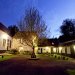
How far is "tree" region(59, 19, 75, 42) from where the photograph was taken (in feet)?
258

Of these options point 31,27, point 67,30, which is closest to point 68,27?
point 67,30

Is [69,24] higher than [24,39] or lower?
higher

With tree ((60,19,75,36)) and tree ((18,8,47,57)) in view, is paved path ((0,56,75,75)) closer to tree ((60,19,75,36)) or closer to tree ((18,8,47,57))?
tree ((18,8,47,57))

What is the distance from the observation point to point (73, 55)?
3888cm

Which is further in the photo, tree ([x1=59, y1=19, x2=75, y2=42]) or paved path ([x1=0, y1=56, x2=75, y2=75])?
tree ([x1=59, y1=19, x2=75, y2=42])

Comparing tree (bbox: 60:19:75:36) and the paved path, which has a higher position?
tree (bbox: 60:19:75:36)

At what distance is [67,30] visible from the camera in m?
81.9

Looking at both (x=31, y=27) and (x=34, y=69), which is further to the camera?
(x=31, y=27)

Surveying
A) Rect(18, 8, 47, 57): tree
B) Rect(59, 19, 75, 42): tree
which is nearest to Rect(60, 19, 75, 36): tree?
Rect(59, 19, 75, 42): tree

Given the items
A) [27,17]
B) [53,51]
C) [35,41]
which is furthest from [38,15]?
[53,51]

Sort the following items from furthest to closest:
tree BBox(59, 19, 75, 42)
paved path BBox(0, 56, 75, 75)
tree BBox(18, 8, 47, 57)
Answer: tree BBox(59, 19, 75, 42) → tree BBox(18, 8, 47, 57) → paved path BBox(0, 56, 75, 75)

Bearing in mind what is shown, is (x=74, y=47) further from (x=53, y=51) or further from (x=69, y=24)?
(x=69, y=24)

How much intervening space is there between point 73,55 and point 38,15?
13179 mm

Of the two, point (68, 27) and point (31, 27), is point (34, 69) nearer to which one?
point (31, 27)
